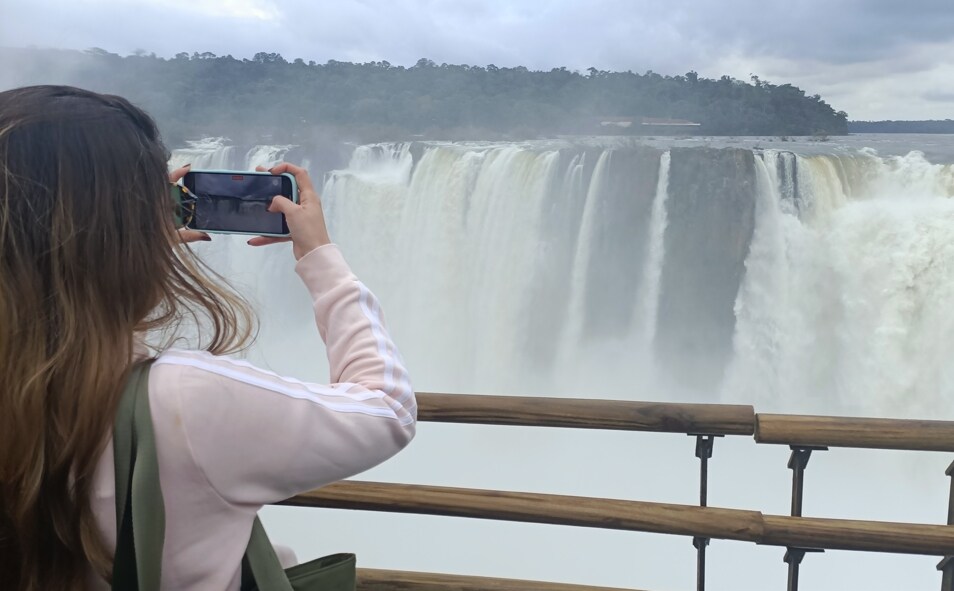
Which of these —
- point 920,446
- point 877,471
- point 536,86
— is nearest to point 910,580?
point 877,471

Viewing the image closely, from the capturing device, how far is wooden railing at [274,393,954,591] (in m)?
1.02

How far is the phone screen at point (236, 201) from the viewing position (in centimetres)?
65

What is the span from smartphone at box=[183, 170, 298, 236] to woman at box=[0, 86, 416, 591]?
Answer: 0.39 feet

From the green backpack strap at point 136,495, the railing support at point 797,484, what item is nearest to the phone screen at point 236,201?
the green backpack strap at point 136,495

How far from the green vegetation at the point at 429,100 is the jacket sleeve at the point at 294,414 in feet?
28.9

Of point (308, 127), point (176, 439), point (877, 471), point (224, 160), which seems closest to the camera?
point (176, 439)

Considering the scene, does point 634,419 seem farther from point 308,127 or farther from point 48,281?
point 308,127

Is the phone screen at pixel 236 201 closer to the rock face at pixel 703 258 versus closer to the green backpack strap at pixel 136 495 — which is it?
the green backpack strap at pixel 136 495

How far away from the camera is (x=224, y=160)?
321 inches

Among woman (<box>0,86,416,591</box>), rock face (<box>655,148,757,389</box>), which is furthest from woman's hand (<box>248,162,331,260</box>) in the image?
rock face (<box>655,148,757,389</box>)

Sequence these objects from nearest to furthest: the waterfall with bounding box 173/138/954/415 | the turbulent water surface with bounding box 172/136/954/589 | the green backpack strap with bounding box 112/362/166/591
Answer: the green backpack strap with bounding box 112/362/166/591 → the turbulent water surface with bounding box 172/136/954/589 → the waterfall with bounding box 173/138/954/415

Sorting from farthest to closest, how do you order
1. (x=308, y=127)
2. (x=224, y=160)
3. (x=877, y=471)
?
1. (x=308, y=127)
2. (x=224, y=160)
3. (x=877, y=471)

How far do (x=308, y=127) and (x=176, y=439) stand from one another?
975cm

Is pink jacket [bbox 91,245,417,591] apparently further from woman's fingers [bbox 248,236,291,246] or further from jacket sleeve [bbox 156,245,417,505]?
woman's fingers [bbox 248,236,291,246]
